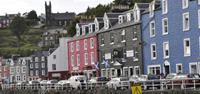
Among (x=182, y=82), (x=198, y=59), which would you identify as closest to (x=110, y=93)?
(x=182, y=82)

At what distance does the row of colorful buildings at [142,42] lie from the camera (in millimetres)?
63184

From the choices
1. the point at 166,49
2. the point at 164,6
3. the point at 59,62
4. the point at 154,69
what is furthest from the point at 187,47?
the point at 59,62

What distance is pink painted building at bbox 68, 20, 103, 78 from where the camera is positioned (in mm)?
84938

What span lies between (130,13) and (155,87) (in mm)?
32884

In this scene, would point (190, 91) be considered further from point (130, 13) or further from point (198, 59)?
point (130, 13)

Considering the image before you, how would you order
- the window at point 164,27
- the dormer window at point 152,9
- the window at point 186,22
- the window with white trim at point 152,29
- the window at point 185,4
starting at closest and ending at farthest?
the window at point 186,22, the window at point 185,4, the window at point 164,27, the dormer window at point 152,9, the window with white trim at point 152,29

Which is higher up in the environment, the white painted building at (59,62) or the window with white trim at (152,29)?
the window with white trim at (152,29)

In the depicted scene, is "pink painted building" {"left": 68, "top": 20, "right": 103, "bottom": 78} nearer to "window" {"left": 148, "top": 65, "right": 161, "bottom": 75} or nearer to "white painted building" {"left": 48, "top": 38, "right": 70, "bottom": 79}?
"white painted building" {"left": 48, "top": 38, "right": 70, "bottom": 79}

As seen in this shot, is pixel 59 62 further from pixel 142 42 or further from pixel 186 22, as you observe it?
pixel 186 22

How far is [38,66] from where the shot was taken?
12812cm

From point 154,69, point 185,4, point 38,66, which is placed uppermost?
point 185,4

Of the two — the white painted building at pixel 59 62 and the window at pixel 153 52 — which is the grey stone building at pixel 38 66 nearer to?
the white painted building at pixel 59 62

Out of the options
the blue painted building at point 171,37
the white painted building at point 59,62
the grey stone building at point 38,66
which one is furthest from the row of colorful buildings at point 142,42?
the grey stone building at point 38,66

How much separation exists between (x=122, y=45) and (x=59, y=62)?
32057 mm
